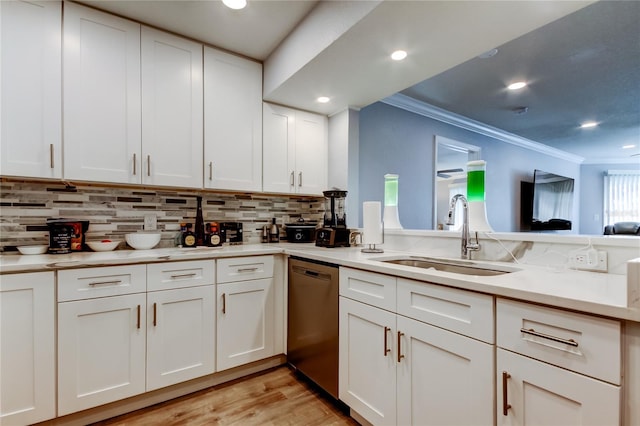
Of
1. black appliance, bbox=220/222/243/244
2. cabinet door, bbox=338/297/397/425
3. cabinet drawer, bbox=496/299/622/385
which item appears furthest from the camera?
black appliance, bbox=220/222/243/244

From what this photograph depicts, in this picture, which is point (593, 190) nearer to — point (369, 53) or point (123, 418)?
point (369, 53)

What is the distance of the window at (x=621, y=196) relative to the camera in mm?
6684

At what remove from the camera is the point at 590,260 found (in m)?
1.22

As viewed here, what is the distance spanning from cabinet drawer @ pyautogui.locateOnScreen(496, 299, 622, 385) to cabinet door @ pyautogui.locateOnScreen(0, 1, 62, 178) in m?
2.34

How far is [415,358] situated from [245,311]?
1216mm

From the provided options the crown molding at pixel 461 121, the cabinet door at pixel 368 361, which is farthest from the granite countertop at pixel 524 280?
the crown molding at pixel 461 121

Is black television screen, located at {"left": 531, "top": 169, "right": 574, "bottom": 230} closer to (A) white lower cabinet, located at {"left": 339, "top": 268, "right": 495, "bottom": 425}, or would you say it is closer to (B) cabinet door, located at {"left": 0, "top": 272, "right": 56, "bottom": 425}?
(A) white lower cabinet, located at {"left": 339, "top": 268, "right": 495, "bottom": 425}

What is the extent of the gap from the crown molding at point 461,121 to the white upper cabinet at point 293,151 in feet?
3.08

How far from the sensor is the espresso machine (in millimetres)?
2328

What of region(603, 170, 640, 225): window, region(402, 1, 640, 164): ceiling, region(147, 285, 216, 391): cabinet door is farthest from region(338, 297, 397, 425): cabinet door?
region(603, 170, 640, 225): window

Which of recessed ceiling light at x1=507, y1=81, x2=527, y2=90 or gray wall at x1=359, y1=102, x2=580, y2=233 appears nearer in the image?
recessed ceiling light at x1=507, y1=81, x2=527, y2=90

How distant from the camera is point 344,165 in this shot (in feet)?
8.69

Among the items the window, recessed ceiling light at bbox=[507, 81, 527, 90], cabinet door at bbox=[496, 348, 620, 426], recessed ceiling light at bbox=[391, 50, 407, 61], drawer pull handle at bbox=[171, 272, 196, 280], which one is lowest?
cabinet door at bbox=[496, 348, 620, 426]

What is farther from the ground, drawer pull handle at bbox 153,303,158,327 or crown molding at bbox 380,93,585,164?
crown molding at bbox 380,93,585,164
